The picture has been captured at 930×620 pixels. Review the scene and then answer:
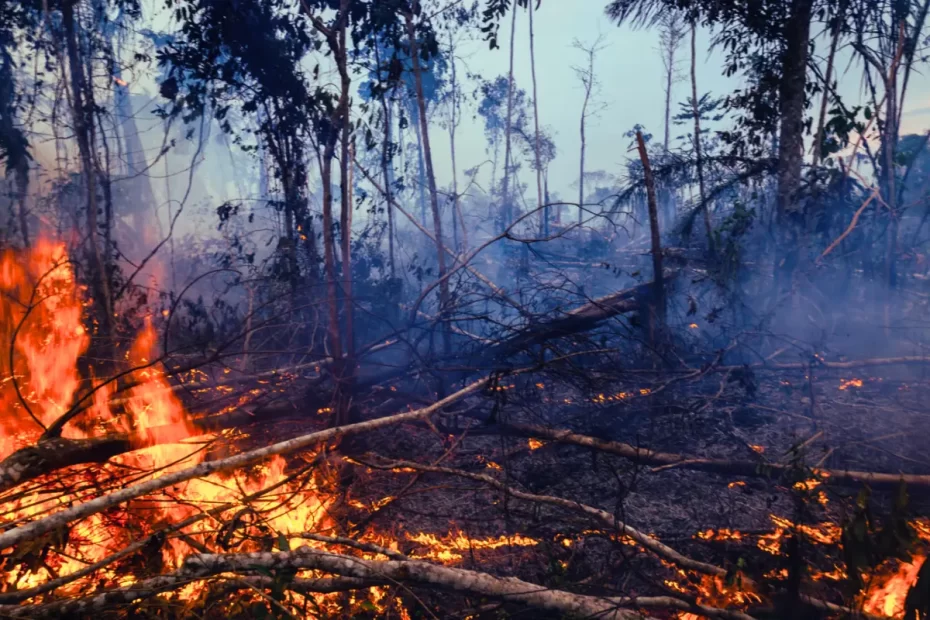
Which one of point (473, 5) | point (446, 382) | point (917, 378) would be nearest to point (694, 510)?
point (446, 382)

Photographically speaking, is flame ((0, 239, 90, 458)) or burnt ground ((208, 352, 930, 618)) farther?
flame ((0, 239, 90, 458))

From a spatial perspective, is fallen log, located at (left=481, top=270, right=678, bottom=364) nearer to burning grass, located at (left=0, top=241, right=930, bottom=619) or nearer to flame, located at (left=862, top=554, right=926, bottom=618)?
burning grass, located at (left=0, top=241, right=930, bottom=619)

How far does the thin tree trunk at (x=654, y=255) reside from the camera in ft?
20.8

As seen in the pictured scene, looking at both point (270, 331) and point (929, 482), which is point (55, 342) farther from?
point (929, 482)

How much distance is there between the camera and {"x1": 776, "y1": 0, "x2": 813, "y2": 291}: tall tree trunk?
823 centimetres

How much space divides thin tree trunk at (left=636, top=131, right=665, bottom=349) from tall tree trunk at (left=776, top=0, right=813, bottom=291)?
3832 millimetres

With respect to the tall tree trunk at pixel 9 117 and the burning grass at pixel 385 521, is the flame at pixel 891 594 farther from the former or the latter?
the tall tree trunk at pixel 9 117

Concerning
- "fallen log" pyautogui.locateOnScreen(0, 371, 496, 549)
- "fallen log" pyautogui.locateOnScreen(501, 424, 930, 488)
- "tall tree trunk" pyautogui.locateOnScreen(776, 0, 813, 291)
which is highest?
"tall tree trunk" pyautogui.locateOnScreen(776, 0, 813, 291)

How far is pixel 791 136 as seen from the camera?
855 centimetres

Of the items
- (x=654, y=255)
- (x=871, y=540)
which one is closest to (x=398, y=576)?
(x=871, y=540)

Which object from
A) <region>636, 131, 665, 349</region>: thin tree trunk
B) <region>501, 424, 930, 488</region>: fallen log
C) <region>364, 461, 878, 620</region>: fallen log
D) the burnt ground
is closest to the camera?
<region>364, 461, 878, 620</region>: fallen log

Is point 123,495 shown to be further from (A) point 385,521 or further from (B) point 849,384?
(B) point 849,384

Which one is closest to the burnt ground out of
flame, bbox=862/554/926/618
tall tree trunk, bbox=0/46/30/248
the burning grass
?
the burning grass

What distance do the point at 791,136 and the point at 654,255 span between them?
14.5ft
